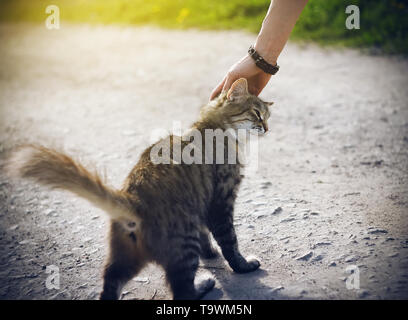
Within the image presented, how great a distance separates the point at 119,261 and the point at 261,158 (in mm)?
2321

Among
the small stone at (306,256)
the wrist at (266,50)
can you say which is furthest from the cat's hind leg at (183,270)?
the wrist at (266,50)

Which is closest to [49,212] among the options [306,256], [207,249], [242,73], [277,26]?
[207,249]

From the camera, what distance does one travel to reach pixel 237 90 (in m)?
2.80

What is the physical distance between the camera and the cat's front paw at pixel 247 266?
2536 mm

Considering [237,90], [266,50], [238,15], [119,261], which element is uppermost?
[238,15]

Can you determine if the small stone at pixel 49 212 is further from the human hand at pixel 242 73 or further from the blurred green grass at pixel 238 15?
the blurred green grass at pixel 238 15

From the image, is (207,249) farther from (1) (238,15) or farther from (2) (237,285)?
(1) (238,15)

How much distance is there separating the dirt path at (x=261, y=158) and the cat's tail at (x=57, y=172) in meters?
0.84

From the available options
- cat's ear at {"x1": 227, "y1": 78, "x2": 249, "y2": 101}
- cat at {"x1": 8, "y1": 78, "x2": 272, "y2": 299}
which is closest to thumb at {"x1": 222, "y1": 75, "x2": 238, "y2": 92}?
cat's ear at {"x1": 227, "y1": 78, "x2": 249, "y2": 101}

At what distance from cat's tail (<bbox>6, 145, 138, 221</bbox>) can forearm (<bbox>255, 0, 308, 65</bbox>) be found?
5.84 ft
